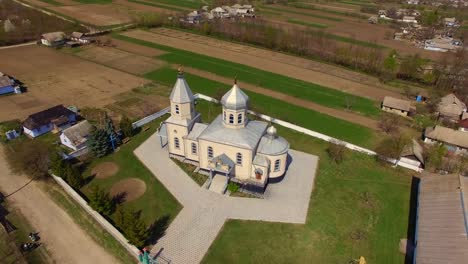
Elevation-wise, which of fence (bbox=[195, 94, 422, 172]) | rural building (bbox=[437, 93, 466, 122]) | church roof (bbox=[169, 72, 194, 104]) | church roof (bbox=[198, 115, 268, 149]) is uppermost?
church roof (bbox=[169, 72, 194, 104])

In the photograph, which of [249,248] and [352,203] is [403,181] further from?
[249,248]

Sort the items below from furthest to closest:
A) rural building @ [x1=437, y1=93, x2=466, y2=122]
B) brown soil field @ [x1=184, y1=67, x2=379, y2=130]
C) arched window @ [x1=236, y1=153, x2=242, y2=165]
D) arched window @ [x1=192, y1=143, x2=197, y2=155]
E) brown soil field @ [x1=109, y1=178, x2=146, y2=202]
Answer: brown soil field @ [x1=184, y1=67, x2=379, y2=130] → rural building @ [x1=437, y1=93, x2=466, y2=122] → arched window @ [x1=192, y1=143, x2=197, y2=155] → arched window @ [x1=236, y1=153, x2=242, y2=165] → brown soil field @ [x1=109, y1=178, x2=146, y2=202]

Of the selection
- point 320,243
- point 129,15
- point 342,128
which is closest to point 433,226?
point 320,243

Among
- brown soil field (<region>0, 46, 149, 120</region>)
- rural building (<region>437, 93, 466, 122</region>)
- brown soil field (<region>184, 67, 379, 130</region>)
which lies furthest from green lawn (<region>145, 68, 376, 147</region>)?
rural building (<region>437, 93, 466, 122</region>)

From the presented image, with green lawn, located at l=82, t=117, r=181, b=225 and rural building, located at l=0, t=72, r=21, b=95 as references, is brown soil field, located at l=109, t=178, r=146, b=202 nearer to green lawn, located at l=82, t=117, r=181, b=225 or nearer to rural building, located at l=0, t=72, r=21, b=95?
green lawn, located at l=82, t=117, r=181, b=225

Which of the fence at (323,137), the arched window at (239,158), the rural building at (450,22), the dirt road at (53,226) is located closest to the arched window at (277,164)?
the arched window at (239,158)

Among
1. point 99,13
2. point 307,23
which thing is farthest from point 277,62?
point 99,13

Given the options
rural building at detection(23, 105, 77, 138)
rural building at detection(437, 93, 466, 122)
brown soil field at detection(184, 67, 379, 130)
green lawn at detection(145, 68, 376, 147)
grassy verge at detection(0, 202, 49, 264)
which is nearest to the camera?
grassy verge at detection(0, 202, 49, 264)

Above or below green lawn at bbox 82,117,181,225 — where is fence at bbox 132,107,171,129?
above
